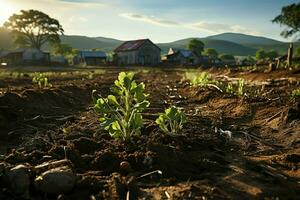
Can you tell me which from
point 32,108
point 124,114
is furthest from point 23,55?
point 124,114

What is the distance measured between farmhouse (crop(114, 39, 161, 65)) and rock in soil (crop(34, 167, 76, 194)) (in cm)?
5201

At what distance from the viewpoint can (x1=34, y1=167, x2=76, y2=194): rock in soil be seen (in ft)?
10.6

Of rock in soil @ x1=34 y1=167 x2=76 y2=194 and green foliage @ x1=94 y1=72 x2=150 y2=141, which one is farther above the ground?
green foliage @ x1=94 y1=72 x2=150 y2=141

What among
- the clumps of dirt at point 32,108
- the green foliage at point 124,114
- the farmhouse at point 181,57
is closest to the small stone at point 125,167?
the green foliage at point 124,114

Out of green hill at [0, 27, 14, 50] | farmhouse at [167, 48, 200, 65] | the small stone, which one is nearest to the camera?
the small stone

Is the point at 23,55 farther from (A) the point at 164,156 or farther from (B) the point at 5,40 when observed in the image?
(B) the point at 5,40

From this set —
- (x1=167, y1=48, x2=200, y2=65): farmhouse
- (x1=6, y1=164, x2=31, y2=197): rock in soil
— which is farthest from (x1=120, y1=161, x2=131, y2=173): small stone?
(x1=167, y1=48, x2=200, y2=65): farmhouse

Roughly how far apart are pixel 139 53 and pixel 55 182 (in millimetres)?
53431

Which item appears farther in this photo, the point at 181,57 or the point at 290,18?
the point at 181,57

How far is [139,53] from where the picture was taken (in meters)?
56.1

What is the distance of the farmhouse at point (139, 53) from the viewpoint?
183 ft

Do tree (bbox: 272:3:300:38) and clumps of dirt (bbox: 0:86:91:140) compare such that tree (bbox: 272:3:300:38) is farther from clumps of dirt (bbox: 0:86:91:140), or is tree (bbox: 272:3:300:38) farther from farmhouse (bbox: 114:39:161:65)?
clumps of dirt (bbox: 0:86:91:140)

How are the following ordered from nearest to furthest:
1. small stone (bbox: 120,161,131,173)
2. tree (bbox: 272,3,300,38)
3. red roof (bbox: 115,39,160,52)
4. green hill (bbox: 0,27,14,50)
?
small stone (bbox: 120,161,131,173)
tree (bbox: 272,3,300,38)
red roof (bbox: 115,39,160,52)
green hill (bbox: 0,27,14,50)

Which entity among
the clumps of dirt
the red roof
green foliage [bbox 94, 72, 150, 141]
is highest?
the red roof
